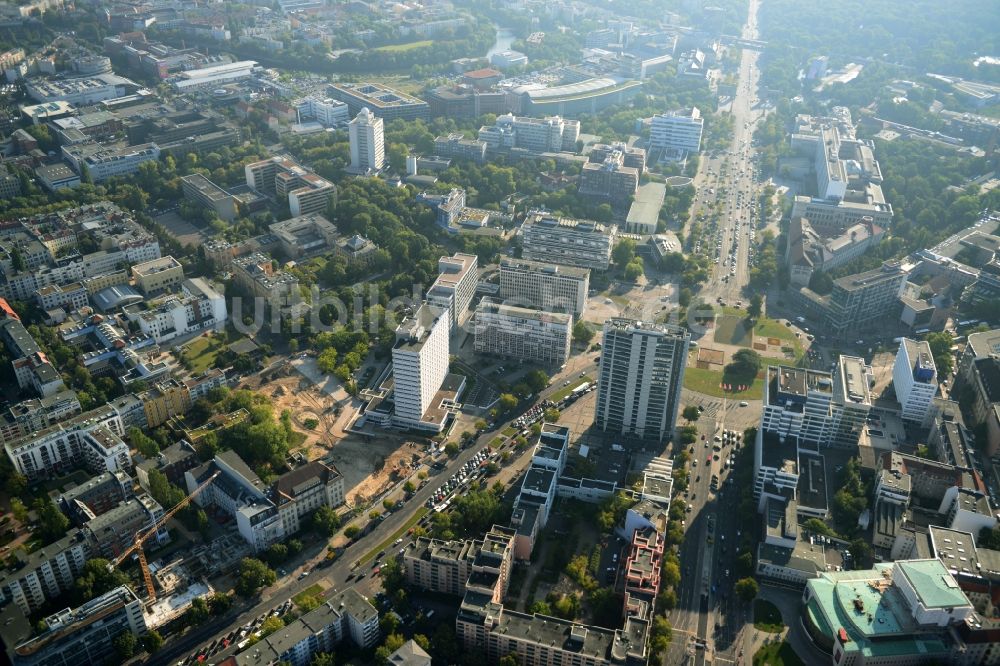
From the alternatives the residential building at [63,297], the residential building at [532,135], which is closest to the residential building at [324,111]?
the residential building at [532,135]

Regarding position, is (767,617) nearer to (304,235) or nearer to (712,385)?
(712,385)

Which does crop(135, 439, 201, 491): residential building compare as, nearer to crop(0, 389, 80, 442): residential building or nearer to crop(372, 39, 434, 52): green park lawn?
crop(0, 389, 80, 442): residential building

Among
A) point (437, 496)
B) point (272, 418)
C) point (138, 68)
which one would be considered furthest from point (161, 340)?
point (138, 68)

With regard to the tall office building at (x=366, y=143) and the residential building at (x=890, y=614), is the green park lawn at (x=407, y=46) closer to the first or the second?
the tall office building at (x=366, y=143)

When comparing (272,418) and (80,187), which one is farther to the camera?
(80,187)

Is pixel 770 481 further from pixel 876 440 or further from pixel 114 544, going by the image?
pixel 114 544

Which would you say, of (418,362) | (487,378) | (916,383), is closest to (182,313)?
(418,362)
